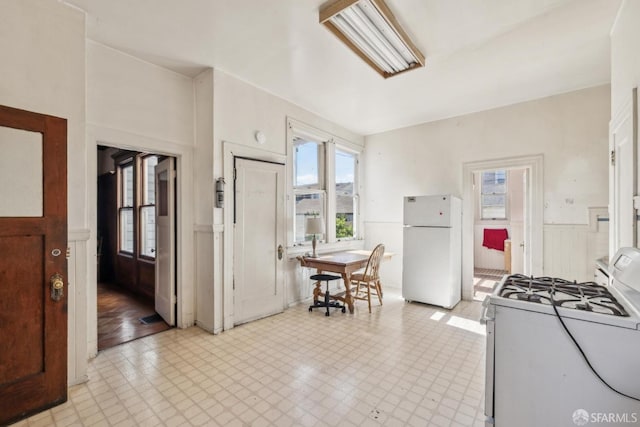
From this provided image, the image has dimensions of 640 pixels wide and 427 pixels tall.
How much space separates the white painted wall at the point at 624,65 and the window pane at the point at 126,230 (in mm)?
6515

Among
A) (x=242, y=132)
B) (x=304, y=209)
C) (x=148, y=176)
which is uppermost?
(x=242, y=132)

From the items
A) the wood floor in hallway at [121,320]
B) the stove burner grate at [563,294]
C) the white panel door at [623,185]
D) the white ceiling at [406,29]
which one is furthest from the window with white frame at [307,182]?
the white panel door at [623,185]

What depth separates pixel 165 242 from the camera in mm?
3557

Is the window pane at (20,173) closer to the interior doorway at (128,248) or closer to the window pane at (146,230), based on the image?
the interior doorway at (128,248)

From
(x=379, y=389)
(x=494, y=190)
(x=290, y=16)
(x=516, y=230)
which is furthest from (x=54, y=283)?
(x=494, y=190)

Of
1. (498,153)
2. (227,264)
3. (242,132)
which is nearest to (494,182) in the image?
(498,153)

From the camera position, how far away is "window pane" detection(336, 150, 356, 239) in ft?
17.2

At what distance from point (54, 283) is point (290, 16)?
2.68 meters

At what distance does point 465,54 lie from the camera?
2900 mm

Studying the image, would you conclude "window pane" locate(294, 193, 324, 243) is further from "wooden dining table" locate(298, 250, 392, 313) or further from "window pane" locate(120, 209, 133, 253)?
"window pane" locate(120, 209, 133, 253)

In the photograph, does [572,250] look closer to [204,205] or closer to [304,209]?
[304,209]

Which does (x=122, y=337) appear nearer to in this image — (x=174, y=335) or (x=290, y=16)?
(x=174, y=335)

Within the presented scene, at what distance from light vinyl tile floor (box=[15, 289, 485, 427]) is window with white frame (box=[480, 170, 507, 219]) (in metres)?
4.32

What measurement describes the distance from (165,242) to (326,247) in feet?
7.72
